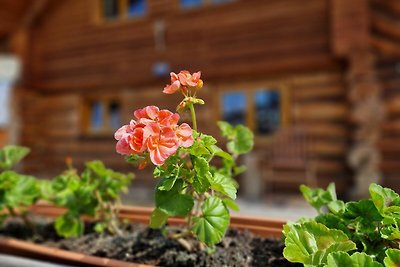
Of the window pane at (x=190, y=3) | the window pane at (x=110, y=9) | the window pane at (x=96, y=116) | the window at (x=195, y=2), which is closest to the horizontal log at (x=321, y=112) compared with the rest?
the window at (x=195, y=2)

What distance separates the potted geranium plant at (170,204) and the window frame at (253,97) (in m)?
4.34

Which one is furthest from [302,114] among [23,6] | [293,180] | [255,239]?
[23,6]

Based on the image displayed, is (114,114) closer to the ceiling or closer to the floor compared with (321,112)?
closer to the ceiling

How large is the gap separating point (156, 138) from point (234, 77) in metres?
5.06

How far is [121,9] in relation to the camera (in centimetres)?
678

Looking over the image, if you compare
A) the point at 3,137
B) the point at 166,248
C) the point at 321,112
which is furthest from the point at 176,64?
the point at 166,248

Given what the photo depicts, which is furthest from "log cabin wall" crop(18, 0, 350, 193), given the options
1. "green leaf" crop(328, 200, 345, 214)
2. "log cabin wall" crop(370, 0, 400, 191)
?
"green leaf" crop(328, 200, 345, 214)

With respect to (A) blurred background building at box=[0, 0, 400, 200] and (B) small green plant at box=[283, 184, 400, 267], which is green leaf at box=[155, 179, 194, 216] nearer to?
(B) small green plant at box=[283, 184, 400, 267]

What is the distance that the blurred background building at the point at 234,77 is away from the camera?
4691 millimetres

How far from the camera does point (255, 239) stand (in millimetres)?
1158

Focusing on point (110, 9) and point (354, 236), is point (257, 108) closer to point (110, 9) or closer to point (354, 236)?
point (110, 9)

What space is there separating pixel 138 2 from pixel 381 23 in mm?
4202

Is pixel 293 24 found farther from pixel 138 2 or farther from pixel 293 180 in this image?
pixel 138 2

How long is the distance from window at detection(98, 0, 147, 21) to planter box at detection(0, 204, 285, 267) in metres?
5.85
